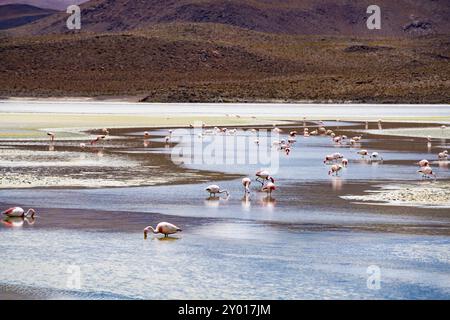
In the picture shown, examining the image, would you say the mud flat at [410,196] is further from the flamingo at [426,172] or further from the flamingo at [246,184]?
the flamingo at [246,184]

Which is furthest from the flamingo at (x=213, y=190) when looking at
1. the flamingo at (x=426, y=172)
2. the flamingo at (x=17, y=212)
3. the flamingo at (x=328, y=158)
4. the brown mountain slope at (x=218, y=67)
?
the brown mountain slope at (x=218, y=67)

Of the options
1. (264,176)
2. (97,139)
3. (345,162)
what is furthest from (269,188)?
(97,139)

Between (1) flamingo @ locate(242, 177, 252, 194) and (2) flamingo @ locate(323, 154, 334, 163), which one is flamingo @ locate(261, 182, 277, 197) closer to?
(1) flamingo @ locate(242, 177, 252, 194)

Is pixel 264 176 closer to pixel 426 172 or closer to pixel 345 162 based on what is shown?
pixel 426 172

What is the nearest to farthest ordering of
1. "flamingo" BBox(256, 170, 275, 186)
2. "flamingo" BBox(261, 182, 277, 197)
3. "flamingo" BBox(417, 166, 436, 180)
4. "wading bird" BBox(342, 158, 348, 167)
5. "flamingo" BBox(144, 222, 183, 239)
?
"flamingo" BBox(144, 222, 183, 239), "flamingo" BBox(261, 182, 277, 197), "flamingo" BBox(256, 170, 275, 186), "flamingo" BBox(417, 166, 436, 180), "wading bird" BBox(342, 158, 348, 167)

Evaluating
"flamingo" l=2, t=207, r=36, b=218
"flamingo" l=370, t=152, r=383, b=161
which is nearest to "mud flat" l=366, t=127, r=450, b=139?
"flamingo" l=370, t=152, r=383, b=161

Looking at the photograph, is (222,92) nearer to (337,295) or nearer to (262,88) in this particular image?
→ (262,88)

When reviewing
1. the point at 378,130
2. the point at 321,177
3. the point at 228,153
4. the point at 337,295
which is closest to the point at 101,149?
the point at 228,153
